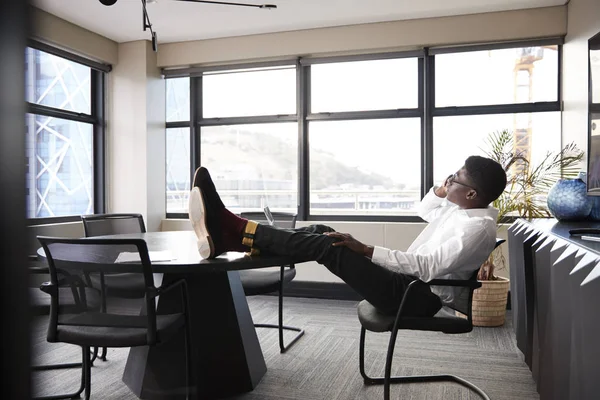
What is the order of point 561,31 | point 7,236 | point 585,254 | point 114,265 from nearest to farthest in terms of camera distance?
point 7,236 → point 585,254 → point 114,265 → point 561,31

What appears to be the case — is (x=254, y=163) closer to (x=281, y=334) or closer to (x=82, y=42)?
(x=82, y=42)

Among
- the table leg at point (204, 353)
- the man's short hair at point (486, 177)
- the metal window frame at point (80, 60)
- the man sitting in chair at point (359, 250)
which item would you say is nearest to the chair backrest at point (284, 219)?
the table leg at point (204, 353)

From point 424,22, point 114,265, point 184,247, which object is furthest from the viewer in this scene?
point 424,22

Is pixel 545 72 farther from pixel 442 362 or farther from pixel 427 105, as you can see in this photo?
pixel 442 362

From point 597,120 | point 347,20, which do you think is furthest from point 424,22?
point 597,120

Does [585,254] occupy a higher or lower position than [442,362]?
higher

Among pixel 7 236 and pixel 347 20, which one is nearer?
pixel 7 236

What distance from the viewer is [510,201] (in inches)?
139

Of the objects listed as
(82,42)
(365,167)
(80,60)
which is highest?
(82,42)

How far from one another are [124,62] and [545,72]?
3885 mm

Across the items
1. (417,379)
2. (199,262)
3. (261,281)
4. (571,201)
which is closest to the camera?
(199,262)

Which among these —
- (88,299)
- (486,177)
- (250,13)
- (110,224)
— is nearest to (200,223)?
(88,299)

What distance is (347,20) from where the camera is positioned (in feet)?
13.9

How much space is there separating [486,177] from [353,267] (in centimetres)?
73
